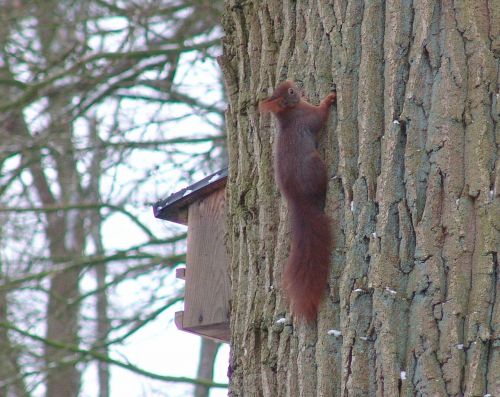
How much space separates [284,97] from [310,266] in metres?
0.58

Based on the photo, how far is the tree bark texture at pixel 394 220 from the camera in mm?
1989

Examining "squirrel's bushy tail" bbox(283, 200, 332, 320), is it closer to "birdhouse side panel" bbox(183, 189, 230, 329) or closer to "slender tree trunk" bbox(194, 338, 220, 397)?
"birdhouse side panel" bbox(183, 189, 230, 329)

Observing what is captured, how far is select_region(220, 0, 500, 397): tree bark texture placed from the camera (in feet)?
6.53

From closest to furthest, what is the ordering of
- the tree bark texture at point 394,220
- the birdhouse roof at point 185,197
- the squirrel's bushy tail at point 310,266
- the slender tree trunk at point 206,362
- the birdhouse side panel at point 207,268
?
the tree bark texture at point 394,220
the squirrel's bushy tail at point 310,266
the birdhouse side panel at point 207,268
the birdhouse roof at point 185,197
the slender tree trunk at point 206,362

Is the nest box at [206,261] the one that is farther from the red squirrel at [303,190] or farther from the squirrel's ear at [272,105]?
the red squirrel at [303,190]

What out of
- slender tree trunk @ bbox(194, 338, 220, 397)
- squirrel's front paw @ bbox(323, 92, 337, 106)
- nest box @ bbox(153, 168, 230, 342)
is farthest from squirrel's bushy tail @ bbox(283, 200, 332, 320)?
slender tree trunk @ bbox(194, 338, 220, 397)

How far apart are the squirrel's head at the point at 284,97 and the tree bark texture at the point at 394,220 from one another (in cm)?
3

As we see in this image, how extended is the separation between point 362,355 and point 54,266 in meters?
4.80

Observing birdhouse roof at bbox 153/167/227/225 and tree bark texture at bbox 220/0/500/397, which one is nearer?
tree bark texture at bbox 220/0/500/397

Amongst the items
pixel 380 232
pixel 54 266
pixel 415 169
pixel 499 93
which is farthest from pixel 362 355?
pixel 54 266

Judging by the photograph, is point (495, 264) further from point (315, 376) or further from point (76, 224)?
point (76, 224)

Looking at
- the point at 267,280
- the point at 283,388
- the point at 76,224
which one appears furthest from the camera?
the point at 76,224

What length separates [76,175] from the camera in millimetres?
6734

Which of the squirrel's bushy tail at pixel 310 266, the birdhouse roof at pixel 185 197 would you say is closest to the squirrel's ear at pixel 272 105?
the squirrel's bushy tail at pixel 310 266
